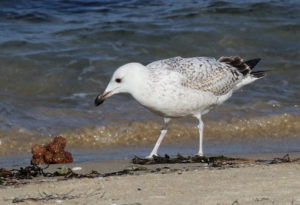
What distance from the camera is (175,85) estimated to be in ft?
21.3

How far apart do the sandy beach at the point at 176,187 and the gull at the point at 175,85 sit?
99 cm

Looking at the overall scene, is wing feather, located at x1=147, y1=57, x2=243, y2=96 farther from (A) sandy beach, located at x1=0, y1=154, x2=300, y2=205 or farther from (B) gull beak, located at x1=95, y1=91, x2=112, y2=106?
(A) sandy beach, located at x1=0, y1=154, x2=300, y2=205

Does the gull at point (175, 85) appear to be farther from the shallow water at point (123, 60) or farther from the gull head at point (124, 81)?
the shallow water at point (123, 60)

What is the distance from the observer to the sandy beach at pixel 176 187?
430 cm

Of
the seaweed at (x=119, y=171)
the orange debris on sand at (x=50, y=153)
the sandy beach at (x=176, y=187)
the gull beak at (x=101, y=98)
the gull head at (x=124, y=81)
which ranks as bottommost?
the sandy beach at (x=176, y=187)

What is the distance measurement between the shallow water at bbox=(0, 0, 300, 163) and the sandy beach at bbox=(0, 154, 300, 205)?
7.74 feet

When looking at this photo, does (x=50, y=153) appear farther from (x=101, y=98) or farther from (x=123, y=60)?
(x=123, y=60)

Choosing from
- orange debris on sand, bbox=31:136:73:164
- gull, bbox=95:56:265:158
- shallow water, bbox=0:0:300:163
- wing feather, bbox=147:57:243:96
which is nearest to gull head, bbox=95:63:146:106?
gull, bbox=95:56:265:158

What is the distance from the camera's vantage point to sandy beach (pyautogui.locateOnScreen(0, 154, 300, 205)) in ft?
14.1

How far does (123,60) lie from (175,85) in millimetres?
4191

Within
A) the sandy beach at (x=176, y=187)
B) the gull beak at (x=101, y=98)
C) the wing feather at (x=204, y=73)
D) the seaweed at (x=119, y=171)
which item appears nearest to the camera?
the sandy beach at (x=176, y=187)

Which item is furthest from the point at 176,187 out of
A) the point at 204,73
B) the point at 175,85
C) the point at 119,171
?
the point at 204,73

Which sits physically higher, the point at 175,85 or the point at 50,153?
the point at 175,85

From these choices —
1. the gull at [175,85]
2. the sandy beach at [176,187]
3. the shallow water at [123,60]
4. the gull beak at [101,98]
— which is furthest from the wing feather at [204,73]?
the sandy beach at [176,187]
